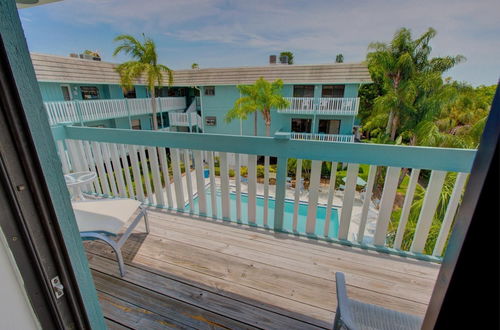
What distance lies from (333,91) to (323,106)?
34.1 inches

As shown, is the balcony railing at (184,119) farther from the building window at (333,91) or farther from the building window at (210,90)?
the building window at (333,91)

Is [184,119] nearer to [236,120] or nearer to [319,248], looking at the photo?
[236,120]

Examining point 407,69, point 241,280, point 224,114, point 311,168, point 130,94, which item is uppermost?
point 407,69

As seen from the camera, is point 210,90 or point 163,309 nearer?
point 163,309

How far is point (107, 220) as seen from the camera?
1839mm

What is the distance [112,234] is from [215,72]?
11.7 meters

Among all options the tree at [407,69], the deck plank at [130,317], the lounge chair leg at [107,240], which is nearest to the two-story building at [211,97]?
the tree at [407,69]

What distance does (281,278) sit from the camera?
171 cm

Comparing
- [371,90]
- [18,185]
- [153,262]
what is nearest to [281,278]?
[153,262]

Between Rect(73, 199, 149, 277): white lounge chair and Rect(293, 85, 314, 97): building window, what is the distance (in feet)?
35.0

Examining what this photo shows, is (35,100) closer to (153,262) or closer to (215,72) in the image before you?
(153,262)

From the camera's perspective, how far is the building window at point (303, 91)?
36.3 ft

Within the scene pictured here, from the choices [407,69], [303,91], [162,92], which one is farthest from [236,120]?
[407,69]

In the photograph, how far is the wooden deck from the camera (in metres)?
1.42
